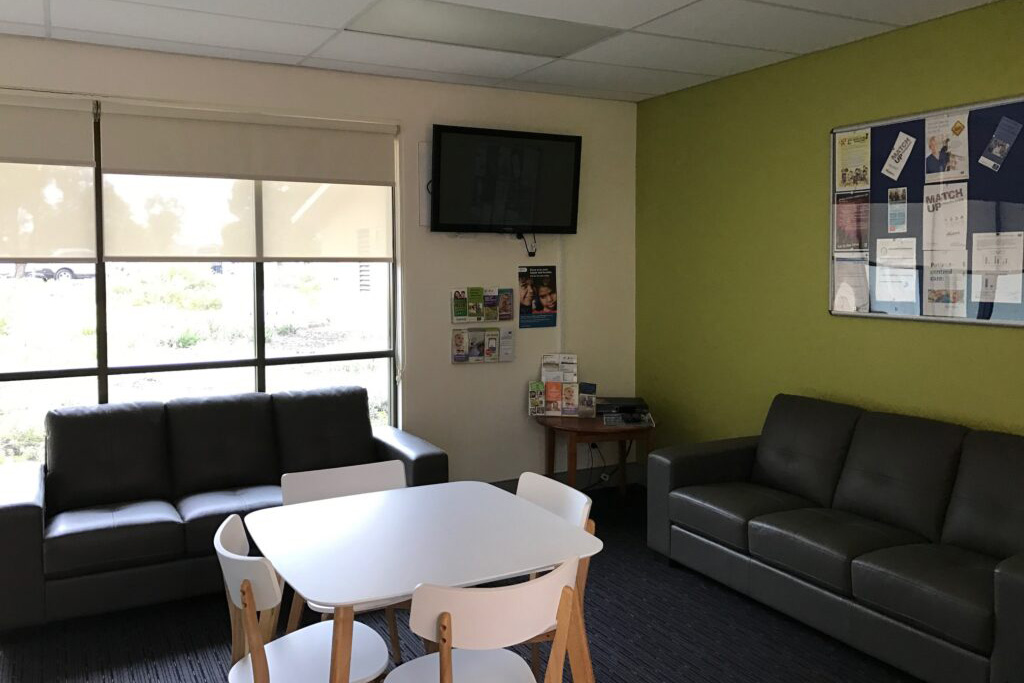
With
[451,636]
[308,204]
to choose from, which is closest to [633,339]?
[308,204]

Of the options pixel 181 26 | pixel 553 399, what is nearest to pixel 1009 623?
pixel 553 399

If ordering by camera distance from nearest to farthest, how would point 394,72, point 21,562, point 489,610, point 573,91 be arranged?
point 489,610
point 21,562
point 394,72
point 573,91

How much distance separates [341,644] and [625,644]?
1796mm

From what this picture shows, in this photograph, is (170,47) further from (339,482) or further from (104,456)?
(339,482)

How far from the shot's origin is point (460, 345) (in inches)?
225

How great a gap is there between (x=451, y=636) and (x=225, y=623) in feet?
7.07

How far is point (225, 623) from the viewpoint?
4.07 m

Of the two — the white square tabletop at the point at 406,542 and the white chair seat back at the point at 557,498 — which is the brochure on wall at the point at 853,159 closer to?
the white chair seat back at the point at 557,498

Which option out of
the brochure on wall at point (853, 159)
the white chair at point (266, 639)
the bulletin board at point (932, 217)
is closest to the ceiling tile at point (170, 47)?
the white chair at point (266, 639)

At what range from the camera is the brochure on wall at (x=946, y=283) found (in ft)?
13.5

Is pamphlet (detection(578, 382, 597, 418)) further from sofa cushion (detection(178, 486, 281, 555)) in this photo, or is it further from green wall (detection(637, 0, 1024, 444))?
sofa cushion (detection(178, 486, 281, 555))

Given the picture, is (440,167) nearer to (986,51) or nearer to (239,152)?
(239,152)

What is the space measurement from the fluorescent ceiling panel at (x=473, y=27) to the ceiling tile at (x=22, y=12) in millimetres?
1357

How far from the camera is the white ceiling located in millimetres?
3920
